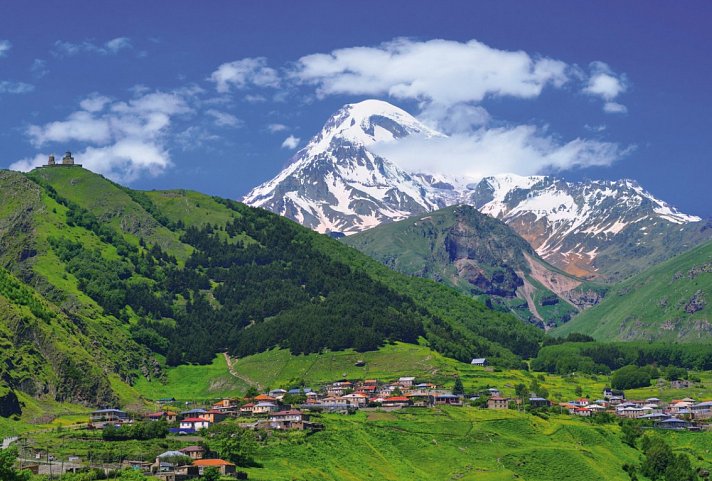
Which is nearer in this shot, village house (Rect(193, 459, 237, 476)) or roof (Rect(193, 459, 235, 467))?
village house (Rect(193, 459, 237, 476))

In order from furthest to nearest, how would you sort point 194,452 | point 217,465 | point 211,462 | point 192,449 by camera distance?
1. point 192,449
2. point 194,452
3. point 211,462
4. point 217,465

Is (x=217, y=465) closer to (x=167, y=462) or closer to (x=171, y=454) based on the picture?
(x=167, y=462)

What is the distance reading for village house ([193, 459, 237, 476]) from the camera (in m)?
155

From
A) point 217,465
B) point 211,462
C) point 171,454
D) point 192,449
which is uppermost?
point 192,449

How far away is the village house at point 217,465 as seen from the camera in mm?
154875

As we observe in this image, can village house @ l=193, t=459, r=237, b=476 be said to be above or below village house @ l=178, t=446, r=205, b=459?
below

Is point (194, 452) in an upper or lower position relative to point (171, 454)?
lower

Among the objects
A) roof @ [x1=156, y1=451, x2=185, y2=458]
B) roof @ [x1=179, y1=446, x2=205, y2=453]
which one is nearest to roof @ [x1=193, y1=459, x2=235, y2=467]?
roof @ [x1=156, y1=451, x2=185, y2=458]

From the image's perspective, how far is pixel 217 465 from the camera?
513 feet

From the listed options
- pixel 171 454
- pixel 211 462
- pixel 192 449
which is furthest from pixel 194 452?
pixel 211 462

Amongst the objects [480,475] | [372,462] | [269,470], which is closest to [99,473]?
[269,470]

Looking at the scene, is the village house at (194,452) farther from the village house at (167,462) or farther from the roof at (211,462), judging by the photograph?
the roof at (211,462)

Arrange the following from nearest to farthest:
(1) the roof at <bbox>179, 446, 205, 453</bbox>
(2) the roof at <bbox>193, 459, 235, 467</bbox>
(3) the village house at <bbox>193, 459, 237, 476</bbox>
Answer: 1. (3) the village house at <bbox>193, 459, 237, 476</bbox>
2. (2) the roof at <bbox>193, 459, 235, 467</bbox>
3. (1) the roof at <bbox>179, 446, 205, 453</bbox>

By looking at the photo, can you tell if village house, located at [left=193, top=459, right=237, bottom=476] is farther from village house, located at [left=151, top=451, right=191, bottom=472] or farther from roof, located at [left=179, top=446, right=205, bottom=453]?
roof, located at [left=179, top=446, right=205, bottom=453]
